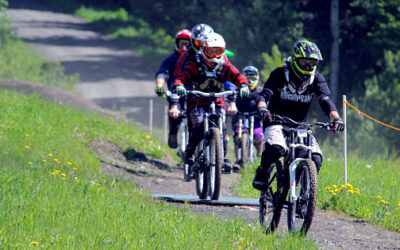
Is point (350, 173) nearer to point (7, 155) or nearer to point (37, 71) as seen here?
point (7, 155)

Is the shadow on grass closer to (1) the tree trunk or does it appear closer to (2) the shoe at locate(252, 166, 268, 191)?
(2) the shoe at locate(252, 166, 268, 191)

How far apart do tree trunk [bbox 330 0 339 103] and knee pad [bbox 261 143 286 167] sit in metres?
16.9

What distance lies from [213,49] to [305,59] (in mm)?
2322

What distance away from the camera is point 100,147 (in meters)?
13.0

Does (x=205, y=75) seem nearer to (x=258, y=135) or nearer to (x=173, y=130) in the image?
(x=173, y=130)

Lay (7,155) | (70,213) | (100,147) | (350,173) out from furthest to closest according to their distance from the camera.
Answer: (100,147), (350,173), (7,155), (70,213)

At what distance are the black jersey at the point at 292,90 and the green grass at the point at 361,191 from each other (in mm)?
1739

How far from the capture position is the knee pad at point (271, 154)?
7.11 metres

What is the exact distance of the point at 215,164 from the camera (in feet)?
28.6

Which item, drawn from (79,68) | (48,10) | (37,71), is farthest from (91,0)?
(37,71)

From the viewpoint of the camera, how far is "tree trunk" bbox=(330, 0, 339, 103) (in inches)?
942

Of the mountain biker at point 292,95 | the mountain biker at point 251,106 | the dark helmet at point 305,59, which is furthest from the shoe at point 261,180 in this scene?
the mountain biker at point 251,106

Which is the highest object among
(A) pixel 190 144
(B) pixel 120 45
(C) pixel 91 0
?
(C) pixel 91 0

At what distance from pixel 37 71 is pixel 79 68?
5.17m
